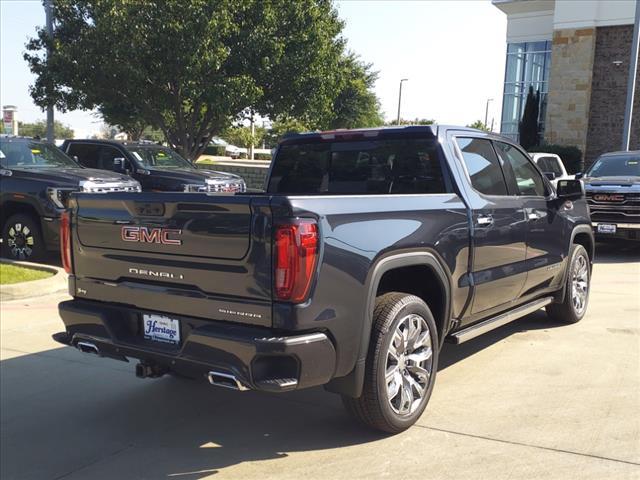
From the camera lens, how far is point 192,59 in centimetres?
1848

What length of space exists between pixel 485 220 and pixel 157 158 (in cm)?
1068

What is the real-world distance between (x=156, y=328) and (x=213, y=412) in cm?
103

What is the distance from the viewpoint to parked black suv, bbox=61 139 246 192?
1321cm

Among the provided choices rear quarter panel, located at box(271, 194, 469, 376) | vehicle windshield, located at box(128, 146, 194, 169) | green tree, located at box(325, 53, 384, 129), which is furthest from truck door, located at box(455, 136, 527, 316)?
green tree, located at box(325, 53, 384, 129)

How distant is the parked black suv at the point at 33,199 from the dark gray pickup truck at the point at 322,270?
5363 mm

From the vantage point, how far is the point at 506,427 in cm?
413

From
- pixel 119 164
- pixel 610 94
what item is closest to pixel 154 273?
pixel 119 164

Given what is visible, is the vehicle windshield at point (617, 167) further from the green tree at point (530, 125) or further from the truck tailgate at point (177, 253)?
the green tree at point (530, 125)

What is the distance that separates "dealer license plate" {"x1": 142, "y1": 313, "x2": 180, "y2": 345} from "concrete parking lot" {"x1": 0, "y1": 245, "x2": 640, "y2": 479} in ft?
2.33

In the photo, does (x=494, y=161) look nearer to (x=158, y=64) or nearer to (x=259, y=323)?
(x=259, y=323)

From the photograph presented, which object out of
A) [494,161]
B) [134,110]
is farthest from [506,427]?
[134,110]

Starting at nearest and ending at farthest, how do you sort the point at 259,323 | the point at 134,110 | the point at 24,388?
the point at 259,323, the point at 24,388, the point at 134,110

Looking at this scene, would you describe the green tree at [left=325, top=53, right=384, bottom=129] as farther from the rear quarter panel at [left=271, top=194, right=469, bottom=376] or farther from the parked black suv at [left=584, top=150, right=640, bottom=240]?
the rear quarter panel at [left=271, top=194, right=469, bottom=376]

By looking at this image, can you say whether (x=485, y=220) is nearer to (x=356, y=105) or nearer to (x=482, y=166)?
(x=482, y=166)
